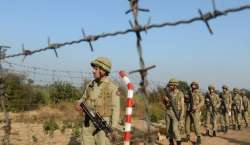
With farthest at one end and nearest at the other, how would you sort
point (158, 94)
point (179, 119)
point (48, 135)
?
1. point (158, 94)
2. point (48, 135)
3. point (179, 119)

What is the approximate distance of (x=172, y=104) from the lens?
1370cm


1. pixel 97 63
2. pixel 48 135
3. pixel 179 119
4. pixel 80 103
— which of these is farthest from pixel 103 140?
pixel 48 135

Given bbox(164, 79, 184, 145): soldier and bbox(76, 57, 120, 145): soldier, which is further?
bbox(164, 79, 184, 145): soldier

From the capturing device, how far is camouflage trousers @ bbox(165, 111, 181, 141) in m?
13.6

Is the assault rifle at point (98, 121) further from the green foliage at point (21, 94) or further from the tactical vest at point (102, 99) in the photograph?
the green foliage at point (21, 94)

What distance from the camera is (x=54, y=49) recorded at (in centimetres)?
642

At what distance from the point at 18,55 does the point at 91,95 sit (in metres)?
1.11

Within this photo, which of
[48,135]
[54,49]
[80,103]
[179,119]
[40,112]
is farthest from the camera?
[40,112]

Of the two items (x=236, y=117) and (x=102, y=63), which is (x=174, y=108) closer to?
(x=102, y=63)

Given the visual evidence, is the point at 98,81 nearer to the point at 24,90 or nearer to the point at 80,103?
the point at 80,103

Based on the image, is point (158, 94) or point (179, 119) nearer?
point (179, 119)

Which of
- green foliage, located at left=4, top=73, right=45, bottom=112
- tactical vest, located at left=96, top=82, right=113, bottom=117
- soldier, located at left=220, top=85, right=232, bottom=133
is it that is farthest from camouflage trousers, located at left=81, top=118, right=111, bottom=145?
green foliage, located at left=4, top=73, right=45, bottom=112

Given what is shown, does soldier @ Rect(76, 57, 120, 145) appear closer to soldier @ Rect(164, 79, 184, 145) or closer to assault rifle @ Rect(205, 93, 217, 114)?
soldier @ Rect(164, 79, 184, 145)

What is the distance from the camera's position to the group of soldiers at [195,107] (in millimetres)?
13714
